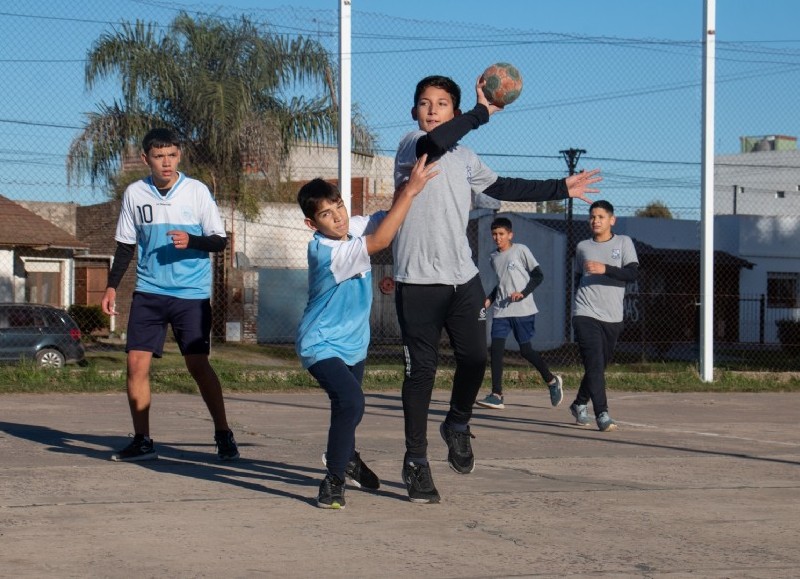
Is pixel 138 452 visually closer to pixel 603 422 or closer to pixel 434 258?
pixel 434 258

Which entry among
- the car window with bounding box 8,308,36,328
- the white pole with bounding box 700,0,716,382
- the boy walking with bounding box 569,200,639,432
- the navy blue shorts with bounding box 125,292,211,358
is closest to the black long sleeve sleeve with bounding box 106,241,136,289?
the navy blue shorts with bounding box 125,292,211,358

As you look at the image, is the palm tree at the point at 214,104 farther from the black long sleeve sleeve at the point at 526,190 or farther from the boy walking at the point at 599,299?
the black long sleeve sleeve at the point at 526,190

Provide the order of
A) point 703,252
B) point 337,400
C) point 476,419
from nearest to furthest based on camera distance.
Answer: point 337,400, point 476,419, point 703,252

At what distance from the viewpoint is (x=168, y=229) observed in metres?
7.09

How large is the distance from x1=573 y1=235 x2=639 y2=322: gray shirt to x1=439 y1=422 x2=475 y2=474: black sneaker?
3.49 m

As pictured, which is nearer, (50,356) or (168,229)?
(168,229)

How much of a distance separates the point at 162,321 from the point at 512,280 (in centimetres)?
520

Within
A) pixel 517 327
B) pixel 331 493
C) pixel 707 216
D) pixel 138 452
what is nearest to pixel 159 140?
pixel 138 452

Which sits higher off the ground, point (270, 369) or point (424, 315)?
point (424, 315)

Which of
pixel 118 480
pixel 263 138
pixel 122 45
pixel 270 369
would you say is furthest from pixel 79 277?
pixel 118 480

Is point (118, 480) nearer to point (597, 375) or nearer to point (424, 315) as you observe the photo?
point (424, 315)

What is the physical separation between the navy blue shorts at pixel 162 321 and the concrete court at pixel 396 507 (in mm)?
656

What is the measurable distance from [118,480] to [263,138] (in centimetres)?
1774

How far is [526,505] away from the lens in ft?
18.3
